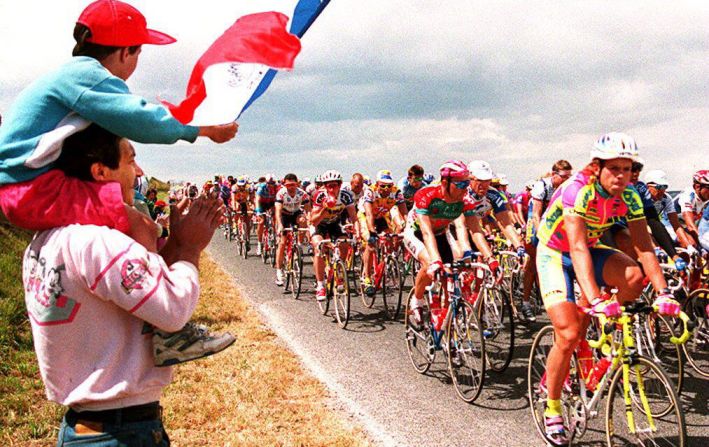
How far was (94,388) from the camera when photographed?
4.80ft

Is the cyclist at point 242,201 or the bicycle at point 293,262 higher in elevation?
the cyclist at point 242,201

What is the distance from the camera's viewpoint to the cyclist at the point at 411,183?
459 inches

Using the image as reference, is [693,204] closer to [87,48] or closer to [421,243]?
[421,243]

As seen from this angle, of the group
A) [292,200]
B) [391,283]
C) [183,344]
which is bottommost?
[391,283]

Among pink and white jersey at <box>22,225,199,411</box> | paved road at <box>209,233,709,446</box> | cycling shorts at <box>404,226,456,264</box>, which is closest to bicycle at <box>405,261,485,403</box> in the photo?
paved road at <box>209,233,709,446</box>

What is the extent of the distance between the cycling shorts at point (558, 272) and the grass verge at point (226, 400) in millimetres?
1902

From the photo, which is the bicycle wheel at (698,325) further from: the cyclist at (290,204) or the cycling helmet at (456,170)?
the cyclist at (290,204)

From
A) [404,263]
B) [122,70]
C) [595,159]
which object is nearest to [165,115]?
[122,70]

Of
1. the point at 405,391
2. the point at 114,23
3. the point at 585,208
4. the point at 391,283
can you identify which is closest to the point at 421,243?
the point at 405,391

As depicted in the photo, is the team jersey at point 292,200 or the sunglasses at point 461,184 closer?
the sunglasses at point 461,184

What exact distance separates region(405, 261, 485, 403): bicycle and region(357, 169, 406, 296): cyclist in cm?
401

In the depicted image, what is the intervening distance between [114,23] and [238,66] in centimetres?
40

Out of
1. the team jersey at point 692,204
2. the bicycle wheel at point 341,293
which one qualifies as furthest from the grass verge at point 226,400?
the team jersey at point 692,204

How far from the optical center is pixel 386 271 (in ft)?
35.0
